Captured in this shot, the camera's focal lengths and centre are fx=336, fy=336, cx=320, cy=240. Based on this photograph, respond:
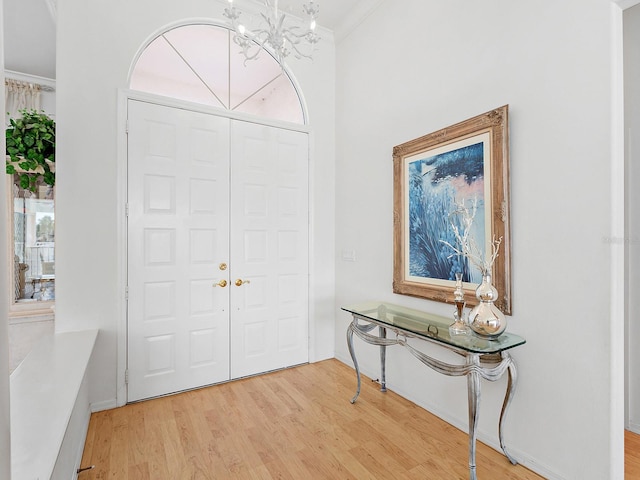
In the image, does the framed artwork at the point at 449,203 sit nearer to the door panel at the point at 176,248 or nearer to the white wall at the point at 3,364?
the door panel at the point at 176,248

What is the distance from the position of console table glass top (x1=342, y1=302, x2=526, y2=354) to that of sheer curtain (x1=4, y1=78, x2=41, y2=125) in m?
3.94

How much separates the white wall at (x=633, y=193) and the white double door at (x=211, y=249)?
102 inches

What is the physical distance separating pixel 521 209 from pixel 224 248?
2.36m

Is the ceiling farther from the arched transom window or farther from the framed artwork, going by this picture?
the framed artwork

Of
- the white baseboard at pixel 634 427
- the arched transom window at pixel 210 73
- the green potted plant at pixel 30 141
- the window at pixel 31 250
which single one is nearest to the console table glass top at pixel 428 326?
the white baseboard at pixel 634 427

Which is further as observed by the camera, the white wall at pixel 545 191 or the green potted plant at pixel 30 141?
the green potted plant at pixel 30 141

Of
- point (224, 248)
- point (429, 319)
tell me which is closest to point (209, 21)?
point (224, 248)

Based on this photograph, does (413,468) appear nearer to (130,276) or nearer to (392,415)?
(392,415)

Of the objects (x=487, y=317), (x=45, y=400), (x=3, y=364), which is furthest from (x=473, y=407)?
(x=45, y=400)

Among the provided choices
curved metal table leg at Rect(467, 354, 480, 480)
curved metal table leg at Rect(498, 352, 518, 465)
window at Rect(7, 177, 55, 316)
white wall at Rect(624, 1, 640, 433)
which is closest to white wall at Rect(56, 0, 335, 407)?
window at Rect(7, 177, 55, 316)

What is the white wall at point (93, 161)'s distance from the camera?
2516 mm

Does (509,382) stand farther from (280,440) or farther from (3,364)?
(3,364)

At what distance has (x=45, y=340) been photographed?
93.3 inches

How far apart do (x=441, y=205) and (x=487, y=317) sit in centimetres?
91
